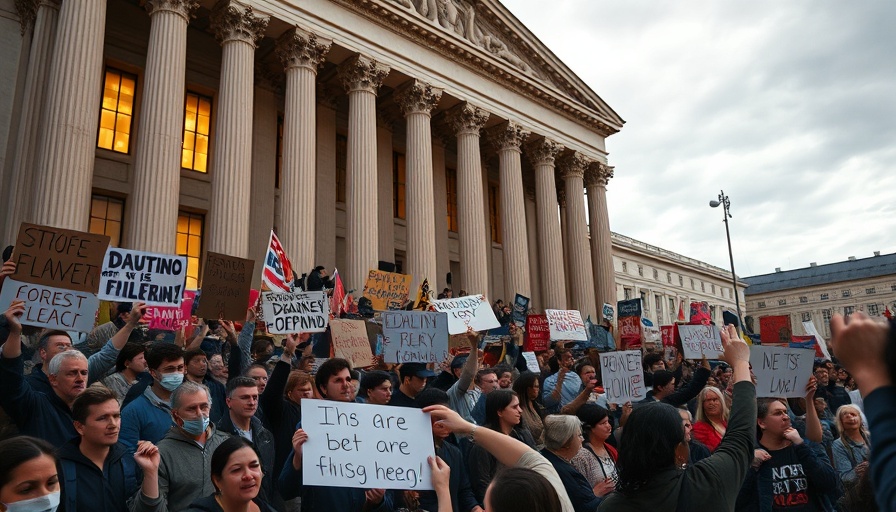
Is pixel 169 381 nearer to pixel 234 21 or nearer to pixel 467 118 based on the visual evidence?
pixel 234 21

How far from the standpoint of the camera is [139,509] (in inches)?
149

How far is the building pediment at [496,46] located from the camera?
24000 millimetres

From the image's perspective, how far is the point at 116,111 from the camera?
20250mm

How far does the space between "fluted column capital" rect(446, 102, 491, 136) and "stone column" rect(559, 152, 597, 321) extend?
6576mm

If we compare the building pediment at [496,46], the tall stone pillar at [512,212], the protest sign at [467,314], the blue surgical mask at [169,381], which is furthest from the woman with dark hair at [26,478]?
the tall stone pillar at [512,212]

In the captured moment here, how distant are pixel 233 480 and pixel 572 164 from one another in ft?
97.3

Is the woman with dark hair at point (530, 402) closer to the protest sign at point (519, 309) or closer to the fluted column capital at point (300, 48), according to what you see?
the protest sign at point (519, 309)

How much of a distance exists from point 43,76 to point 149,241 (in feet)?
18.9

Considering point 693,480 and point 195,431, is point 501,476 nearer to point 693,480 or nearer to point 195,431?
point 693,480

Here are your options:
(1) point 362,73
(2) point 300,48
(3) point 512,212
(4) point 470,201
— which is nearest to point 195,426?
(2) point 300,48

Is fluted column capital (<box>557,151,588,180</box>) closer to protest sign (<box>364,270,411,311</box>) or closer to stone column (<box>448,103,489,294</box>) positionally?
stone column (<box>448,103,489,294</box>)

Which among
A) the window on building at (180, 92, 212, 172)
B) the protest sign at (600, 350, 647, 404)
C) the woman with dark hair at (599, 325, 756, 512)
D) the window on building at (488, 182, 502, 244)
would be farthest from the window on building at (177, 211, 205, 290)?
the woman with dark hair at (599, 325, 756, 512)

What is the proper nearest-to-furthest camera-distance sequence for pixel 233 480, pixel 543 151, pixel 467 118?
1. pixel 233 480
2. pixel 467 118
3. pixel 543 151

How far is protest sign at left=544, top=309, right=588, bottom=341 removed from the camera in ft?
49.9
